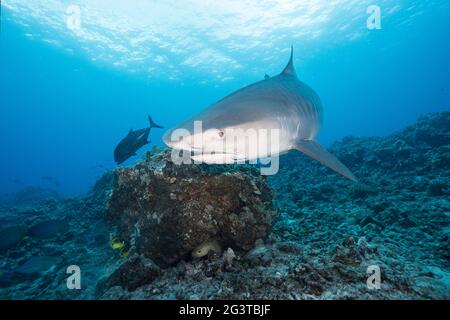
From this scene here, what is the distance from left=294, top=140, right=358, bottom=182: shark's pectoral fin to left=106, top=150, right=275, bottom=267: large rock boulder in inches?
41.8

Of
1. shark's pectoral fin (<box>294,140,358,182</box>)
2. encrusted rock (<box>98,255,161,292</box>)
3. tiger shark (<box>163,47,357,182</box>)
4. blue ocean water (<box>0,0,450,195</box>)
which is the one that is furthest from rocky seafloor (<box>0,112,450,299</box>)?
blue ocean water (<box>0,0,450,195</box>)

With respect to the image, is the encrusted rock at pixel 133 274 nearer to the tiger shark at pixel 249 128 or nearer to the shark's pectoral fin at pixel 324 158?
the tiger shark at pixel 249 128

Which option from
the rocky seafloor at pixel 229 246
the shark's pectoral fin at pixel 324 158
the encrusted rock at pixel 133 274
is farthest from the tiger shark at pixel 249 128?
the encrusted rock at pixel 133 274

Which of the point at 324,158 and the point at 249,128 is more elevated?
the point at 249,128

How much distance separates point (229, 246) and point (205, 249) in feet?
1.34

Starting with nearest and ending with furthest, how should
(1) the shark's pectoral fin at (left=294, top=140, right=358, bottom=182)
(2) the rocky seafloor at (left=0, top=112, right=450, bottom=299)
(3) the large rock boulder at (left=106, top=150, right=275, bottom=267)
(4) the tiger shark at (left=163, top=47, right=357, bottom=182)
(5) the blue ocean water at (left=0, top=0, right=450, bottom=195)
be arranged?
(4) the tiger shark at (left=163, top=47, right=357, bottom=182), (2) the rocky seafloor at (left=0, top=112, right=450, bottom=299), (1) the shark's pectoral fin at (left=294, top=140, right=358, bottom=182), (3) the large rock boulder at (left=106, top=150, right=275, bottom=267), (5) the blue ocean water at (left=0, top=0, right=450, bottom=195)

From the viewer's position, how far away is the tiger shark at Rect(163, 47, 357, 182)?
235 centimetres

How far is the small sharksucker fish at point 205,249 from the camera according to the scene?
12.1 feet

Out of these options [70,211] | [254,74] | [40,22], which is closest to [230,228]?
[70,211]

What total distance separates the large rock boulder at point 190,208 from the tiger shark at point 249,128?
111cm

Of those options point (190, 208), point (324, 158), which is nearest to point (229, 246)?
point (190, 208)

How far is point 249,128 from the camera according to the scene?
2.61m

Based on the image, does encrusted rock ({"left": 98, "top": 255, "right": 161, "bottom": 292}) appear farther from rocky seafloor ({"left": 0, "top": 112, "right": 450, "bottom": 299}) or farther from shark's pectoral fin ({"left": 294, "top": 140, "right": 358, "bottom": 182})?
shark's pectoral fin ({"left": 294, "top": 140, "right": 358, "bottom": 182})

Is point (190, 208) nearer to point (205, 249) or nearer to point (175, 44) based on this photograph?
point (205, 249)
